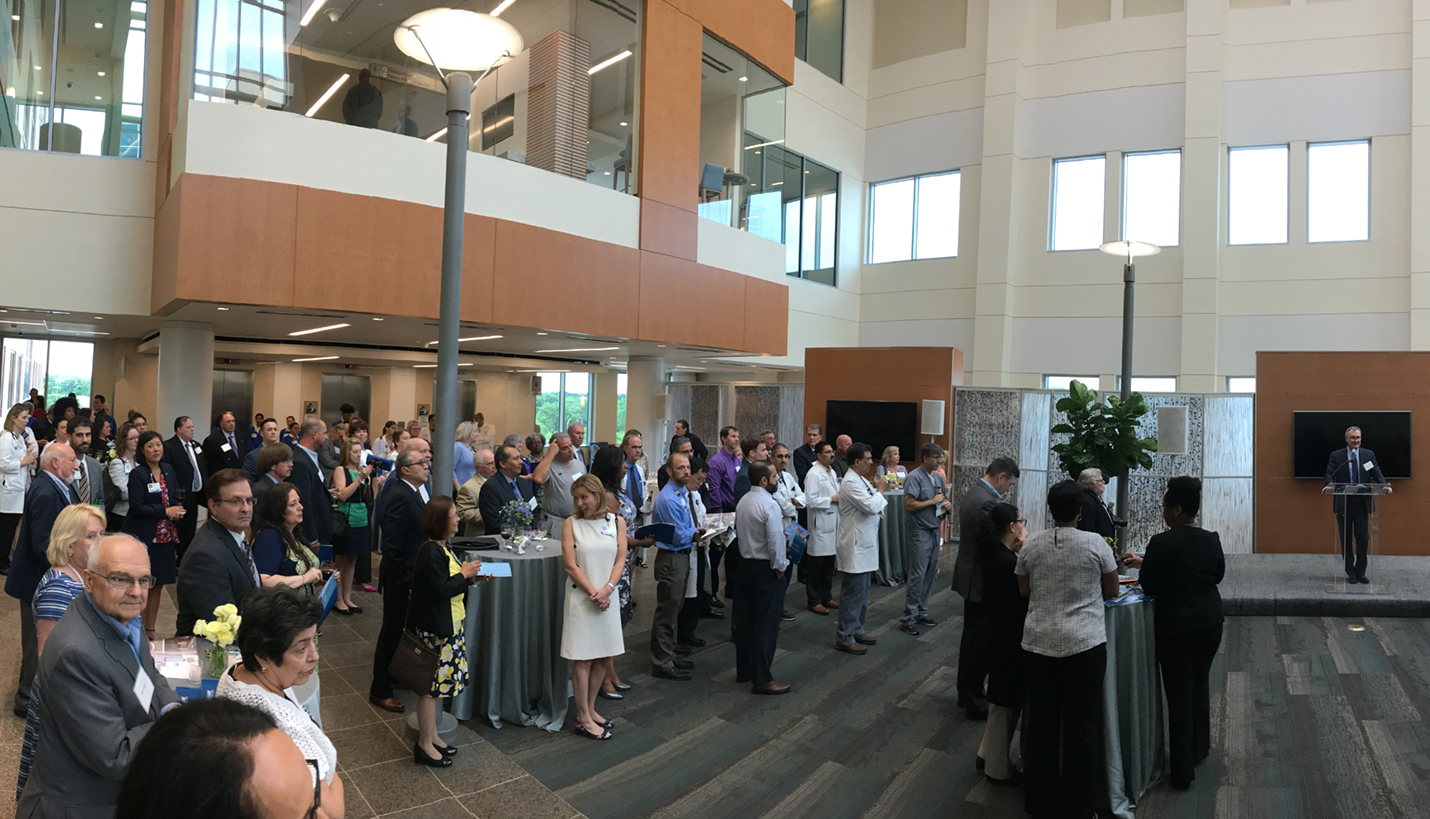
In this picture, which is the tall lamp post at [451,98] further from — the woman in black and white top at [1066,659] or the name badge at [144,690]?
the woman in black and white top at [1066,659]

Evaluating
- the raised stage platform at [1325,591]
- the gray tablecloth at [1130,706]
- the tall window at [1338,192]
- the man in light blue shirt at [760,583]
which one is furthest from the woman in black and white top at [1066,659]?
the tall window at [1338,192]

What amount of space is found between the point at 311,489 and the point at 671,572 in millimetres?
2870

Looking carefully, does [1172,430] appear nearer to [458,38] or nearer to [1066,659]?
[1066,659]

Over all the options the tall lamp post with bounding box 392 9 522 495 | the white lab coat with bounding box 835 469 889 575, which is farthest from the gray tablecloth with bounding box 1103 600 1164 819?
the tall lamp post with bounding box 392 9 522 495

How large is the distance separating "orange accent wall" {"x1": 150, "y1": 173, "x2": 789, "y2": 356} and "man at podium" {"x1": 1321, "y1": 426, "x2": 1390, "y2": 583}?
25.4 feet

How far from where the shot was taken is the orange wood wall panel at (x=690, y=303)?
1111 centimetres

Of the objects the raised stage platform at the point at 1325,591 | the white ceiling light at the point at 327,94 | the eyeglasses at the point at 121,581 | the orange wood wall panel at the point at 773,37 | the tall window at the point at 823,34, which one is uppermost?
the tall window at the point at 823,34

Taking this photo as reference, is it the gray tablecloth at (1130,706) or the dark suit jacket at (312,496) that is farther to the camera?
the dark suit jacket at (312,496)

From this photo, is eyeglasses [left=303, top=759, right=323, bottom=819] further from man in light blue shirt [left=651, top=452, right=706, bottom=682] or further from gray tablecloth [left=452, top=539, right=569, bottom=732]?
man in light blue shirt [left=651, top=452, right=706, bottom=682]

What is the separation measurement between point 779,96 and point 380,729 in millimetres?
12337

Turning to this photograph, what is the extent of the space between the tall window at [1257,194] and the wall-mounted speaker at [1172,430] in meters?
7.22

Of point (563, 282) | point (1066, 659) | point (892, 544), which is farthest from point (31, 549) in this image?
point (892, 544)

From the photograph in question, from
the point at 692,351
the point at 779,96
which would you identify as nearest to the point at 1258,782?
the point at 692,351

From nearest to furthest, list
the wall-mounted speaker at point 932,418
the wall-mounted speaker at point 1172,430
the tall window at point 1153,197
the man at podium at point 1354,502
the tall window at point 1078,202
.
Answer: the man at podium at point 1354,502, the wall-mounted speaker at point 1172,430, the wall-mounted speaker at point 932,418, the tall window at point 1153,197, the tall window at point 1078,202
